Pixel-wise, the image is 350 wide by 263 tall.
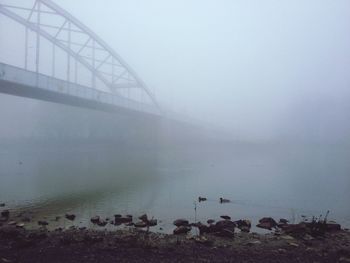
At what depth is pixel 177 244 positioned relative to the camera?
10.0 metres

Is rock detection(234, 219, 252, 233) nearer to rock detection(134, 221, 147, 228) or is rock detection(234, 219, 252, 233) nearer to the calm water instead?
the calm water

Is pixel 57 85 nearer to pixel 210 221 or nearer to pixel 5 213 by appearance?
pixel 5 213

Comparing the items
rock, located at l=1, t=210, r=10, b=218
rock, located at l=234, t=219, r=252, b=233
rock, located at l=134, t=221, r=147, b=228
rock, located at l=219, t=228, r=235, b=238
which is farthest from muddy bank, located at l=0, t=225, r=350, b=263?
rock, located at l=1, t=210, r=10, b=218

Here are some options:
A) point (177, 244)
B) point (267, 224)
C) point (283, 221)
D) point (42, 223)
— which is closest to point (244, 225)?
point (267, 224)

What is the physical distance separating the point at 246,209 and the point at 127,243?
842cm

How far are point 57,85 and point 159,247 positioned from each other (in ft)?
126

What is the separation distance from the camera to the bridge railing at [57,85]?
36.2 meters

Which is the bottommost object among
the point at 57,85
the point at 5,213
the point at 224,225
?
the point at 5,213

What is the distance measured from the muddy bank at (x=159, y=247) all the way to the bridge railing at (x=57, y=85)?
28414mm

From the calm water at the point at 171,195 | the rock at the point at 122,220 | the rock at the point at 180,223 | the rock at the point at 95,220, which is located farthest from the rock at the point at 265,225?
the rock at the point at 95,220

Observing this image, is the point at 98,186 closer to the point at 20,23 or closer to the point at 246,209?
the point at 246,209

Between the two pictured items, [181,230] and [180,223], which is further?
[180,223]

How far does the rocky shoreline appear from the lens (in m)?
8.89

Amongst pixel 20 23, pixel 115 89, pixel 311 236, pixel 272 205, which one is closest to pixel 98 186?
pixel 272 205
